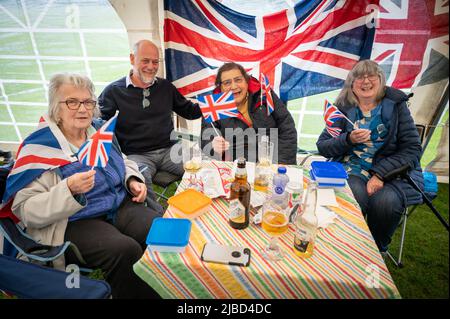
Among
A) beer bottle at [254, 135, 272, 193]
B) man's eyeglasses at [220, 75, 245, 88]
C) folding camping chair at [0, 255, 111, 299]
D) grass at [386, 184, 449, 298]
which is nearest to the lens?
folding camping chair at [0, 255, 111, 299]

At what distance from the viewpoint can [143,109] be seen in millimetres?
2746

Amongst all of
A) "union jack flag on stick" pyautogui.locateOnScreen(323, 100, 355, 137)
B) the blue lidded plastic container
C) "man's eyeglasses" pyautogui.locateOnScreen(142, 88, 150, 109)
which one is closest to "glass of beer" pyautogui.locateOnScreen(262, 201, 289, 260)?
the blue lidded plastic container

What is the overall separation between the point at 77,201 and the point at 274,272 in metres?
1.16

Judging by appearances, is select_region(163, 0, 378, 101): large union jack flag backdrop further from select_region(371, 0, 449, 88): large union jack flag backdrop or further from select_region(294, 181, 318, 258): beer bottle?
select_region(294, 181, 318, 258): beer bottle

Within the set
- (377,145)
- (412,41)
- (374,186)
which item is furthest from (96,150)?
(412,41)

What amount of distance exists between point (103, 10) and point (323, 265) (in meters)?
3.84

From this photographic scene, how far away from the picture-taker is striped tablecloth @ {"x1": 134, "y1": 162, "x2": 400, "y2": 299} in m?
1.07

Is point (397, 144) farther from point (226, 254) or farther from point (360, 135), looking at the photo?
point (226, 254)

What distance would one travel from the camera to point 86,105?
1.77m

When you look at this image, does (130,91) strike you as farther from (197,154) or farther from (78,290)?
(78,290)

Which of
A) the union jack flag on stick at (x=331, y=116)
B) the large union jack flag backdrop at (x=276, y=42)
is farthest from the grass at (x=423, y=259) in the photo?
the large union jack flag backdrop at (x=276, y=42)

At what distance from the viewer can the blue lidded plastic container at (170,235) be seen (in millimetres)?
1161

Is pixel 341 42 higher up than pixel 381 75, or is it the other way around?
pixel 341 42

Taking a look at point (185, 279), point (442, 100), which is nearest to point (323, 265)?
point (185, 279)
